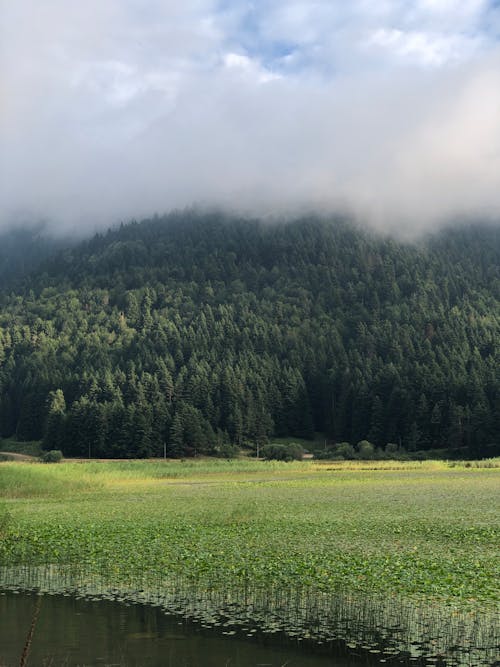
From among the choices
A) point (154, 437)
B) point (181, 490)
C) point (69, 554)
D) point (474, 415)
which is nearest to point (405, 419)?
point (474, 415)

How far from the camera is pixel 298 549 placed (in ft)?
103

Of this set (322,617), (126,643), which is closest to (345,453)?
(322,617)

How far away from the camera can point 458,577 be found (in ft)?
83.9

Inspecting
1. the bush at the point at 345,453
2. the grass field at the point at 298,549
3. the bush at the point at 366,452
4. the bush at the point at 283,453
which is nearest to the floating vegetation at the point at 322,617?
the grass field at the point at 298,549

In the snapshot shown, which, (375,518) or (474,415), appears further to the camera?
(474,415)

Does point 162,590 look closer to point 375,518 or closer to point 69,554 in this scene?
point 69,554

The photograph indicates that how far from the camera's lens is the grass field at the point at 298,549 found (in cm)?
2316

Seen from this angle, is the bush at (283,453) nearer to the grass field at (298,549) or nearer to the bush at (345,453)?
the bush at (345,453)

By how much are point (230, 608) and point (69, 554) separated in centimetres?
1132

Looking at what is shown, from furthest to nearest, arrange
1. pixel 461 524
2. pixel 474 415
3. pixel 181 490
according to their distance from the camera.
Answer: pixel 474 415, pixel 181 490, pixel 461 524

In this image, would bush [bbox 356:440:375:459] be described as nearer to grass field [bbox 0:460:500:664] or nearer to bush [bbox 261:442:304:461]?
bush [bbox 261:442:304:461]

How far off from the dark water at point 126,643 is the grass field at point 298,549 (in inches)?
71.7

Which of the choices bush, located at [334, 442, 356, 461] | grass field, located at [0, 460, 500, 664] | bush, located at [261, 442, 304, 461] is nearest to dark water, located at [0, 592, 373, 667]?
grass field, located at [0, 460, 500, 664]

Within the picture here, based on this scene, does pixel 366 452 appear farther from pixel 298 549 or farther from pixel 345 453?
pixel 298 549
